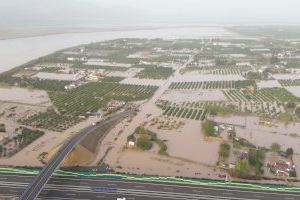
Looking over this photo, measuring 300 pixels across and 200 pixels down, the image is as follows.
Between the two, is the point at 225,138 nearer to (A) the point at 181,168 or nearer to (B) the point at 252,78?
(A) the point at 181,168

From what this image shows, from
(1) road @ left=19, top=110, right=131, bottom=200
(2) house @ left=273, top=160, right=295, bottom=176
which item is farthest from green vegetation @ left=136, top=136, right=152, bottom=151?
(2) house @ left=273, top=160, right=295, bottom=176

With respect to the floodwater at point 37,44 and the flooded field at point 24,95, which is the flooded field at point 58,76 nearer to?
the flooded field at point 24,95

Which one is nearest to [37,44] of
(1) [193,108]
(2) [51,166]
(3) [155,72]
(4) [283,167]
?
(3) [155,72]

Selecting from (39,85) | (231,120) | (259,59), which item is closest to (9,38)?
(39,85)

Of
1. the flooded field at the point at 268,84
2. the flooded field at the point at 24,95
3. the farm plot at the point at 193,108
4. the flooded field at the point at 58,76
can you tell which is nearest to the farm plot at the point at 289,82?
the flooded field at the point at 268,84

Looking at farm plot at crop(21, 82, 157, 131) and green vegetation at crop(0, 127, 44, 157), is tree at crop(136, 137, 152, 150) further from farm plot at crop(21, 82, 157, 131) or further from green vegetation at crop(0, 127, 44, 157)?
green vegetation at crop(0, 127, 44, 157)

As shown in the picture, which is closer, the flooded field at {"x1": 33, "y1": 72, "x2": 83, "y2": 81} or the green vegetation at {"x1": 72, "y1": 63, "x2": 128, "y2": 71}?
the flooded field at {"x1": 33, "y1": 72, "x2": 83, "y2": 81}
